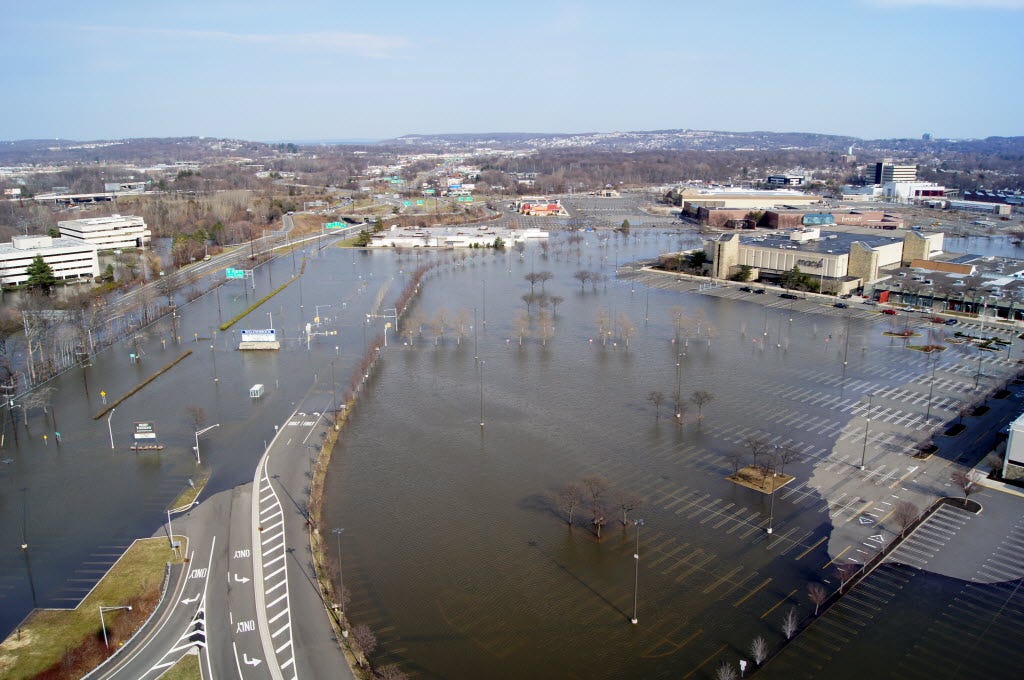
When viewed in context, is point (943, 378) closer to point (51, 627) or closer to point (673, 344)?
point (673, 344)

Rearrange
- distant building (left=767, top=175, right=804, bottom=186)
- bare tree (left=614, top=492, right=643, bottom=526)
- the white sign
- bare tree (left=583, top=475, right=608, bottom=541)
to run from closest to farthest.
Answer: bare tree (left=583, top=475, right=608, bottom=541)
bare tree (left=614, top=492, right=643, bottom=526)
the white sign
distant building (left=767, top=175, right=804, bottom=186)

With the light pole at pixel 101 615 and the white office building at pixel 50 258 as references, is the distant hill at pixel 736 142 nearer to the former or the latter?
the white office building at pixel 50 258

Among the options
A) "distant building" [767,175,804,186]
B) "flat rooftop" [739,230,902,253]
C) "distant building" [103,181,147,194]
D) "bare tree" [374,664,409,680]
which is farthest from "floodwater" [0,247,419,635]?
"distant building" [767,175,804,186]

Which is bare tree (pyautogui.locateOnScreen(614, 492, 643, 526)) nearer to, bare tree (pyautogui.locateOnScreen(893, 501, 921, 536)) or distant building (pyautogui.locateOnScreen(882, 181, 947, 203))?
bare tree (pyautogui.locateOnScreen(893, 501, 921, 536))

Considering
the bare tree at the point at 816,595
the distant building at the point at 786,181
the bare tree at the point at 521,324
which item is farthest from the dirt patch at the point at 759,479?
the distant building at the point at 786,181

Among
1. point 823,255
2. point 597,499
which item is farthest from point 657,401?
point 823,255

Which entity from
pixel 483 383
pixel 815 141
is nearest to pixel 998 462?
pixel 483 383
